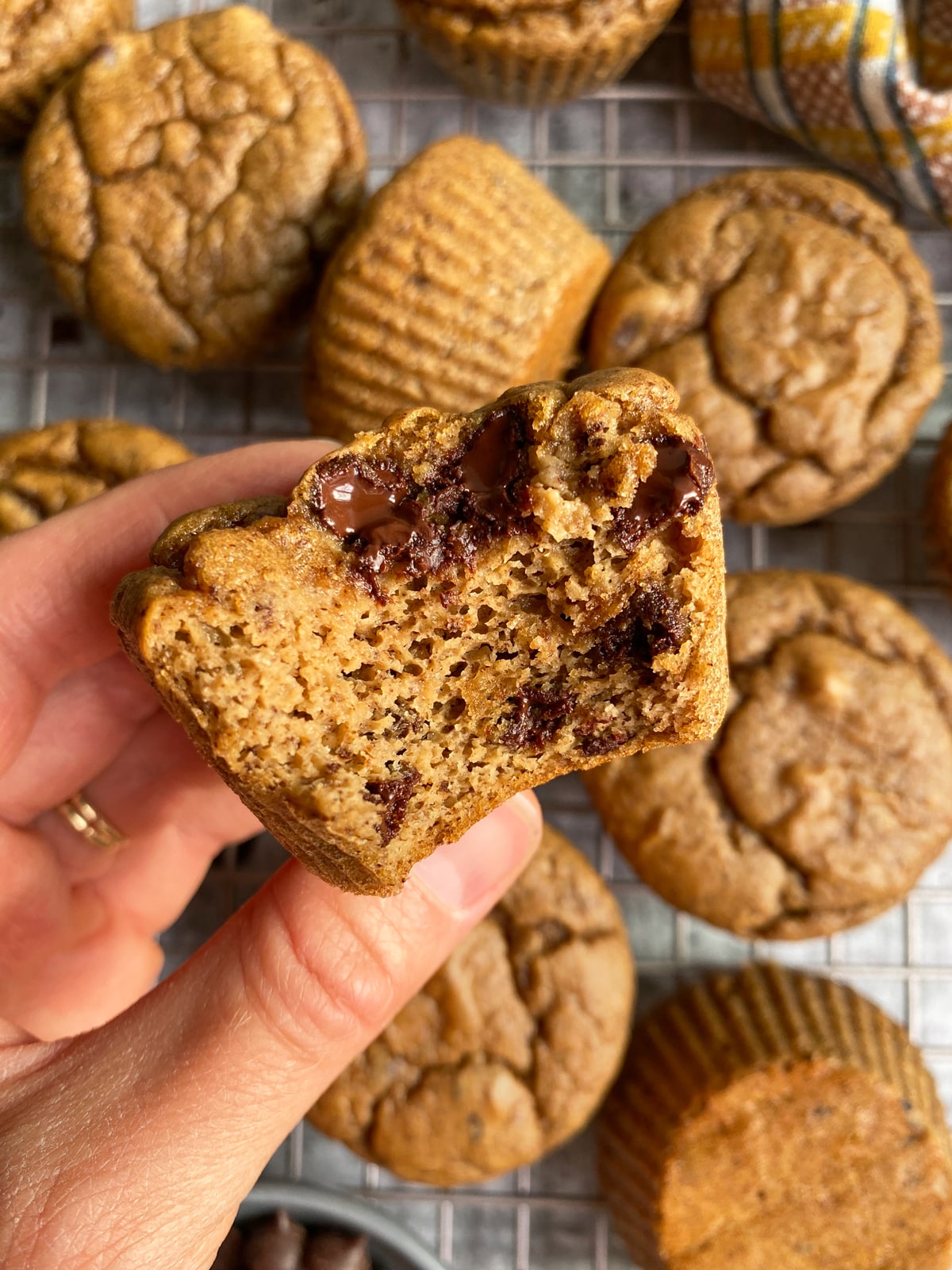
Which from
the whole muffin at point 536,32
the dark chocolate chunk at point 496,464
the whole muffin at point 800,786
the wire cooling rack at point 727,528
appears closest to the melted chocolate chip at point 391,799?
the dark chocolate chunk at point 496,464

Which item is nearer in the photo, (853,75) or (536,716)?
(536,716)

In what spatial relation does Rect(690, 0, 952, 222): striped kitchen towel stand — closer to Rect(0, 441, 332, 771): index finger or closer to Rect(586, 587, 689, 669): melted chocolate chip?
Rect(0, 441, 332, 771): index finger

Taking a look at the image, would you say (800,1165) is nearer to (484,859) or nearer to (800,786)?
(800,786)

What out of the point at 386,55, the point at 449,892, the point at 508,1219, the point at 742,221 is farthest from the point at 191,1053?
the point at 386,55

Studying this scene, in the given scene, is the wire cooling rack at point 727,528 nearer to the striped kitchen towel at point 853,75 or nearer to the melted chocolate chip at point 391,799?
the striped kitchen towel at point 853,75

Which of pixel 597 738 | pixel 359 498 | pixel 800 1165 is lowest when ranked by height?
pixel 800 1165

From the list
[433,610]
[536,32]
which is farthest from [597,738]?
[536,32]

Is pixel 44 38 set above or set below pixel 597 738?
above

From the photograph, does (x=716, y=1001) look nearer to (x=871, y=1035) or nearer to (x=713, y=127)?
(x=871, y=1035)

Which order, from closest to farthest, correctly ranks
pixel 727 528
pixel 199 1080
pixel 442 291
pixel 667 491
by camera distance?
pixel 667 491, pixel 199 1080, pixel 442 291, pixel 727 528
